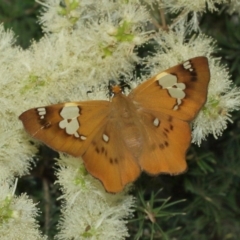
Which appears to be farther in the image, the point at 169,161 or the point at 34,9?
the point at 34,9

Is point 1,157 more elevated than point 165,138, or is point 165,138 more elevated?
point 165,138

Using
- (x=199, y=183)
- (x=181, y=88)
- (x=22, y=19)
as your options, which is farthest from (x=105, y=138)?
(x=22, y=19)

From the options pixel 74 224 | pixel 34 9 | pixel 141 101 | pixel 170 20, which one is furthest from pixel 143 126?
pixel 34 9

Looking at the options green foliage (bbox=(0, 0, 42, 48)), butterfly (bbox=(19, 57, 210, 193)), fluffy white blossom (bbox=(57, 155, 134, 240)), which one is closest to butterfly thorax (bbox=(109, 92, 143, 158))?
butterfly (bbox=(19, 57, 210, 193))

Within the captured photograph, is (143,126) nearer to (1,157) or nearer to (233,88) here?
(233,88)

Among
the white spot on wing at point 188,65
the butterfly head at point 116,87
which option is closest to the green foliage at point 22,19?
the butterfly head at point 116,87

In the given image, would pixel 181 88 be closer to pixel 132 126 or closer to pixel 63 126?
pixel 132 126

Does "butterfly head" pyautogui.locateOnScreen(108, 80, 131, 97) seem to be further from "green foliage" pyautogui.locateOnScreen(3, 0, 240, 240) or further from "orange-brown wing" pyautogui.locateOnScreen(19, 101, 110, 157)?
"green foliage" pyautogui.locateOnScreen(3, 0, 240, 240)
